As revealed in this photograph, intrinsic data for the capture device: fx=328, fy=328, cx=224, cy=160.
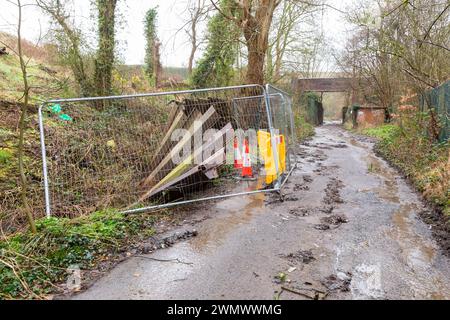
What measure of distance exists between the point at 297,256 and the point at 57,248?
2.74m

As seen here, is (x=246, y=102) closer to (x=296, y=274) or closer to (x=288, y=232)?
(x=288, y=232)

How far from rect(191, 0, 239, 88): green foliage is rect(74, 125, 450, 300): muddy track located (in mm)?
9182

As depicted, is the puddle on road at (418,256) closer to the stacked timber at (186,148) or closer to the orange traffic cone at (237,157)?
the stacked timber at (186,148)

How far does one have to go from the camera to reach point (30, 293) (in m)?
3.04

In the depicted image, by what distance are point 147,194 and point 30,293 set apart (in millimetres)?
2648

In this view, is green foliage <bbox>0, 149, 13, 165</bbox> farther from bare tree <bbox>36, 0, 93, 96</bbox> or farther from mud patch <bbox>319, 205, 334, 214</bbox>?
mud patch <bbox>319, 205, 334, 214</bbox>

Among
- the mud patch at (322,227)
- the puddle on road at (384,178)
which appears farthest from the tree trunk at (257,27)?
the mud patch at (322,227)

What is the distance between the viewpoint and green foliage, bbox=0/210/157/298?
10.4 feet

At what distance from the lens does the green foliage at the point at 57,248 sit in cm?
317

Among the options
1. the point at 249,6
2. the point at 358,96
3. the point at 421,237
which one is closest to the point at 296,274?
the point at 421,237

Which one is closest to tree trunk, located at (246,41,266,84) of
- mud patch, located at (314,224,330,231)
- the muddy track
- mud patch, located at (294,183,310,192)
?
mud patch, located at (294,183,310,192)

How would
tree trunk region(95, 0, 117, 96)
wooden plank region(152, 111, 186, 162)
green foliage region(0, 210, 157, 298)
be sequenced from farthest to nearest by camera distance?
tree trunk region(95, 0, 117, 96), wooden plank region(152, 111, 186, 162), green foliage region(0, 210, 157, 298)
